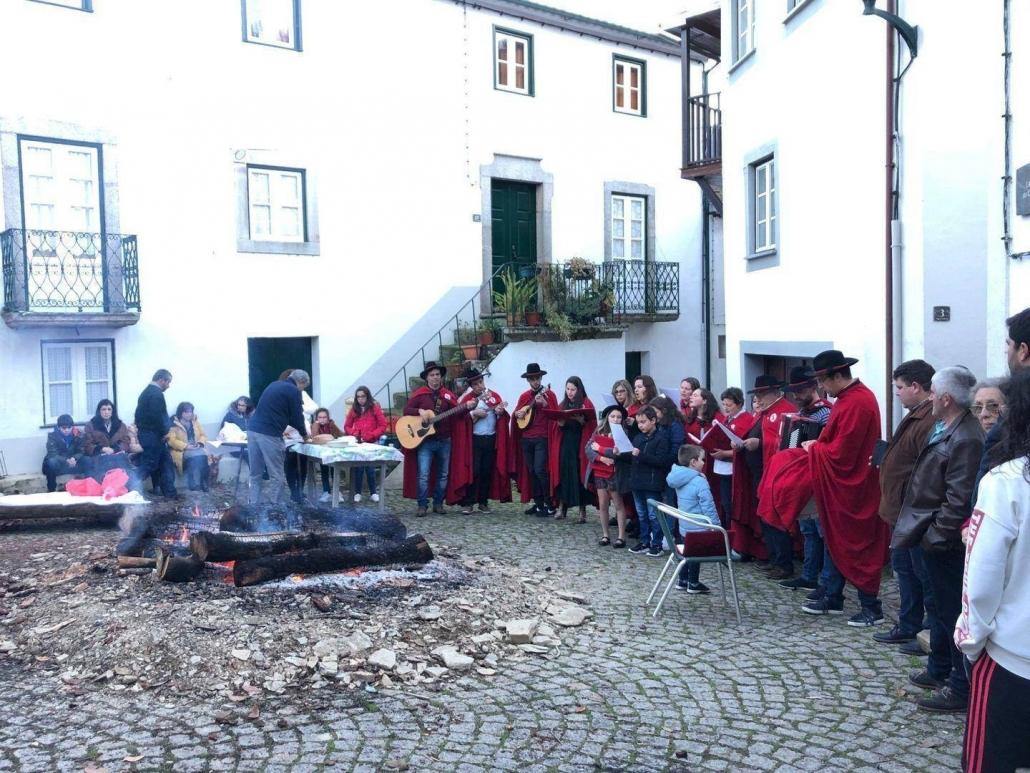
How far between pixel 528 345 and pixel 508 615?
10.0 m

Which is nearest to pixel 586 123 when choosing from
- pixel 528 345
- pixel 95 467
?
pixel 528 345

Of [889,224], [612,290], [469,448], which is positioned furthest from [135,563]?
[612,290]

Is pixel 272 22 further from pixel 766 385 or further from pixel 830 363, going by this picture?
pixel 830 363

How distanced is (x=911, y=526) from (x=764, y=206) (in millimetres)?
7950

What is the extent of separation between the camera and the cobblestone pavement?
464cm

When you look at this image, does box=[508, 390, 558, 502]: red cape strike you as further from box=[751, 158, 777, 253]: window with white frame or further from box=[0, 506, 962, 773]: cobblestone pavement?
box=[0, 506, 962, 773]: cobblestone pavement

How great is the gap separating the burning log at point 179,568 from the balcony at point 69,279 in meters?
6.99

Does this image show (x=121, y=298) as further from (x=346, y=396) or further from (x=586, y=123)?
(x=586, y=123)

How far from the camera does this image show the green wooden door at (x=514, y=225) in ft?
59.6

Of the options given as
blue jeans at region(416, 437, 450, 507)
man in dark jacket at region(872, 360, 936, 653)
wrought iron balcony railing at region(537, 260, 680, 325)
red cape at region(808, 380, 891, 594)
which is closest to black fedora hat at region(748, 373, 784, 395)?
red cape at region(808, 380, 891, 594)

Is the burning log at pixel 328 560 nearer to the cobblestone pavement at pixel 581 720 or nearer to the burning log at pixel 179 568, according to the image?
the burning log at pixel 179 568

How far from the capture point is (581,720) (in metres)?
5.12

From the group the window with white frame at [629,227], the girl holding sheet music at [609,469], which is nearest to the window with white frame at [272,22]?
the window with white frame at [629,227]

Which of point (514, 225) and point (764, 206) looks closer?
point (764, 206)
